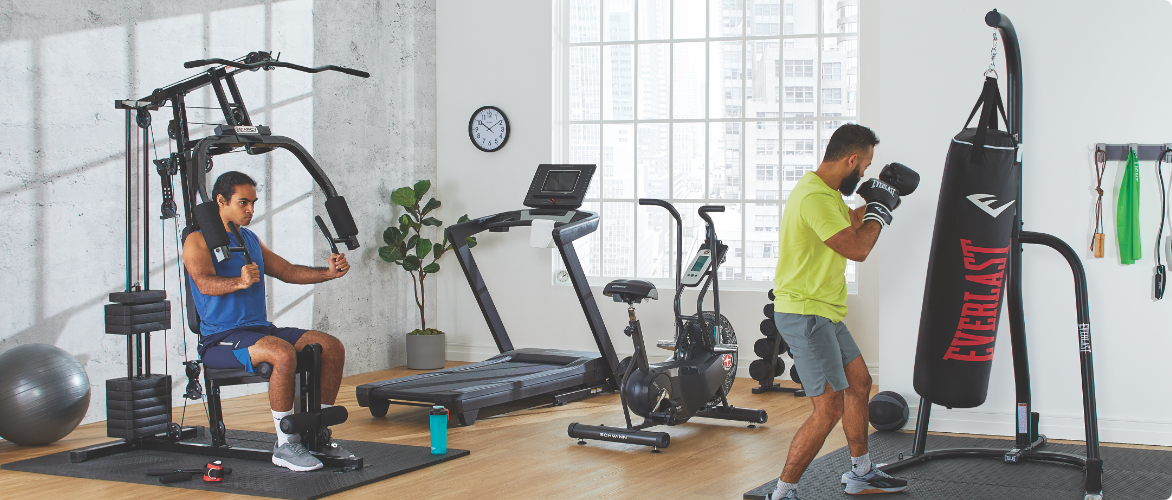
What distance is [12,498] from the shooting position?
3678 millimetres

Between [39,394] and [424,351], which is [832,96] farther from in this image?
[39,394]

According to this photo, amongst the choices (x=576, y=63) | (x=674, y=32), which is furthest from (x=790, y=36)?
(x=576, y=63)

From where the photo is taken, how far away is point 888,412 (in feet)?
15.7

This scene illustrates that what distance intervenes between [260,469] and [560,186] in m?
2.46

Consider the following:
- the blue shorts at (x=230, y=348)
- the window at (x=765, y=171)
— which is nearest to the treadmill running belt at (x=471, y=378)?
the blue shorts at (x=230, y=348)

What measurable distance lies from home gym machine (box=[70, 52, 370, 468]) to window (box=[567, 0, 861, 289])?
3.44 m

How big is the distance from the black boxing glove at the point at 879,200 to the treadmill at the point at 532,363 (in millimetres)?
2328

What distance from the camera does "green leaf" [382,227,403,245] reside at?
24.0 feet

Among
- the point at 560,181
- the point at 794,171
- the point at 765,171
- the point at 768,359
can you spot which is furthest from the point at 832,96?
the point at 560,181

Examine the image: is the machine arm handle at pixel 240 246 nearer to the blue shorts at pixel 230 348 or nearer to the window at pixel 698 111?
the blue shorts at pixel 230 348

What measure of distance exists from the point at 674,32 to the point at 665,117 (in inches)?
25.5

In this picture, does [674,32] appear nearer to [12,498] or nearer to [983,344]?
[983,344]

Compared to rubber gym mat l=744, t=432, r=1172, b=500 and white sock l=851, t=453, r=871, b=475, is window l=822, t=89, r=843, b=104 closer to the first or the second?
rubber gym mat l=744, t=432, r=1172, b=500

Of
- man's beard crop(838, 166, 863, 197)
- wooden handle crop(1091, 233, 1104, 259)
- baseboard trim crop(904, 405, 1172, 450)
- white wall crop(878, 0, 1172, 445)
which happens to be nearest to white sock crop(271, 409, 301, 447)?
man's beard crop(838, 166, 863, 197)
